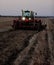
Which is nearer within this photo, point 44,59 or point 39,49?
point 44,59

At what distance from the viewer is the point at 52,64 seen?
10844mm

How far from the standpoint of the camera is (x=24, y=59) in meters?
11.8

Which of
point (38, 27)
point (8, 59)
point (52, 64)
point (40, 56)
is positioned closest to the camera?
point (52, 64)

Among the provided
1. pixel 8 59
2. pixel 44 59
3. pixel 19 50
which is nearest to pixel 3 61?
pixel 8 59

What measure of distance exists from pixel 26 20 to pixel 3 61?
18028 mm

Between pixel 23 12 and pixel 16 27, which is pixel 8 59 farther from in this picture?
pixel 23 12

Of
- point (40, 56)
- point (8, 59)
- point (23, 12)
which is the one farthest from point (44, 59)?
point (23, 12)

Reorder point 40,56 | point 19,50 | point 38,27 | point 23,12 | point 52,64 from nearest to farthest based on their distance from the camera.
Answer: point 52,64 → point 40,56 → point 19,50 → point 38,27 → point 23,12

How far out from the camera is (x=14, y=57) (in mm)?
12164

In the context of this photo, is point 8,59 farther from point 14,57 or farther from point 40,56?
point 40,56

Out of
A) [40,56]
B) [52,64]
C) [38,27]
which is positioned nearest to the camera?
[52,64]

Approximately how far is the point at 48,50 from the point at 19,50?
4.90 feet

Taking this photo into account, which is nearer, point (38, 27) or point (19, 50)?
point (19, 50)

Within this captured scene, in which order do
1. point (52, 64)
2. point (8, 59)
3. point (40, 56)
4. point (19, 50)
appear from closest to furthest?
1. point (52, 64)
2. point (8, 59)
3. point (40, 56)
4. point (19, 50)
